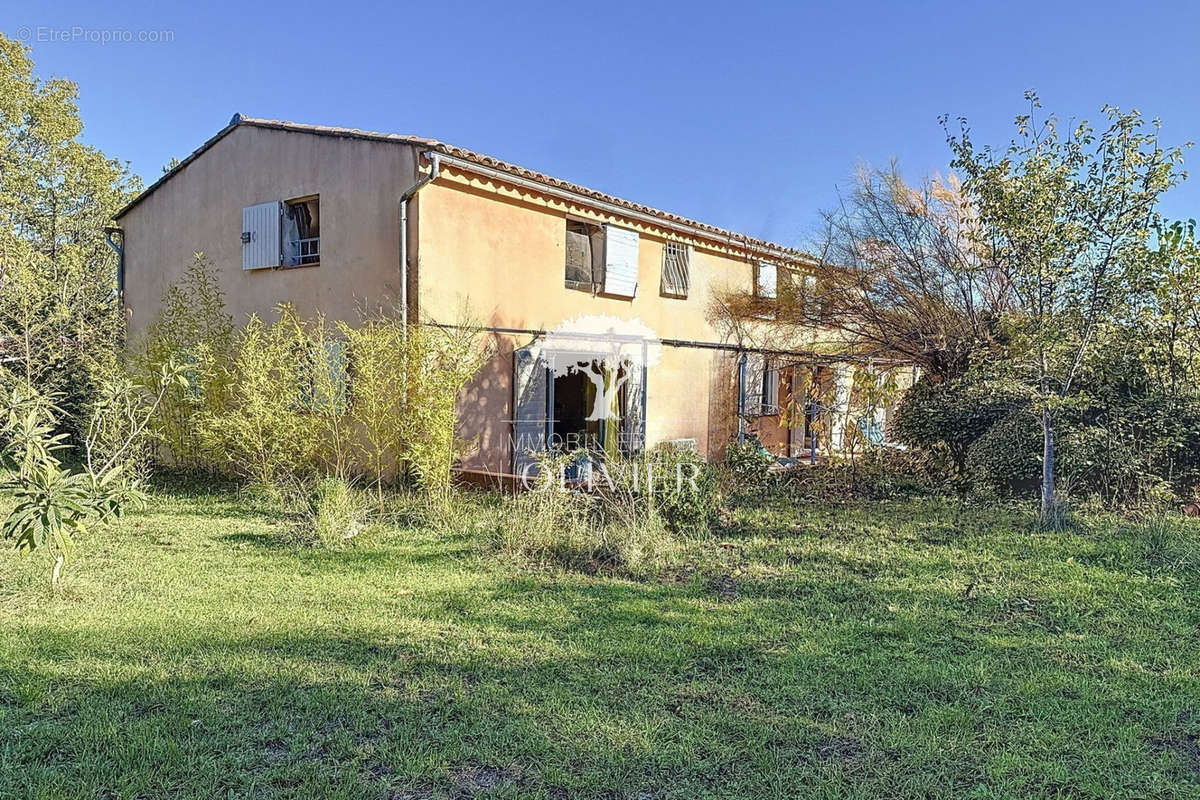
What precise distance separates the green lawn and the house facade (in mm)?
4524

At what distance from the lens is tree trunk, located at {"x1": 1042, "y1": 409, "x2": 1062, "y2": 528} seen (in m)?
9.12

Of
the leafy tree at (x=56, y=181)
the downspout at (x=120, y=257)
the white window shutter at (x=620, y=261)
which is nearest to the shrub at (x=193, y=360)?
the downspout at (x=120, y=257)

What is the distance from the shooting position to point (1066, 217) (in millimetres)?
9055

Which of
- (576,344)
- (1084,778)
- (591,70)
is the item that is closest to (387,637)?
(1084,778)

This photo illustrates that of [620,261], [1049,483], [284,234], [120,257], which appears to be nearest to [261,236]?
[284,234]

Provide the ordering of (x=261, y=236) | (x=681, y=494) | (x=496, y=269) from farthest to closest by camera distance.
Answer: (x=261, y=236), (x=496, y=269), (x=681, y=494)

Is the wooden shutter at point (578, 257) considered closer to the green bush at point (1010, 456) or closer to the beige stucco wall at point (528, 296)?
the beige stucco wall at point (528, 296)

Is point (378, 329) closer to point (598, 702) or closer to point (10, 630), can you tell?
point (10, 630)

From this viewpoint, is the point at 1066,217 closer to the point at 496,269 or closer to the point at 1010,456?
the point at 1010,456

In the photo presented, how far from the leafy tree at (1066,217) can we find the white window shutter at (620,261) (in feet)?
21.3

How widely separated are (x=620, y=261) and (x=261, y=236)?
6.73 metres

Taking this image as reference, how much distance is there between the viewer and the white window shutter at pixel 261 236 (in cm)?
1287

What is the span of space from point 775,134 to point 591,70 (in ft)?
15.8

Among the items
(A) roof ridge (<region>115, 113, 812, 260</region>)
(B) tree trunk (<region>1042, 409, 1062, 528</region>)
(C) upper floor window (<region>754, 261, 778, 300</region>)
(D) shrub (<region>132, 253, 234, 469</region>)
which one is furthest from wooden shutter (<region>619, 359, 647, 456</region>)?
(D) shrub (<region>132, 253, 234, 469</region>)
